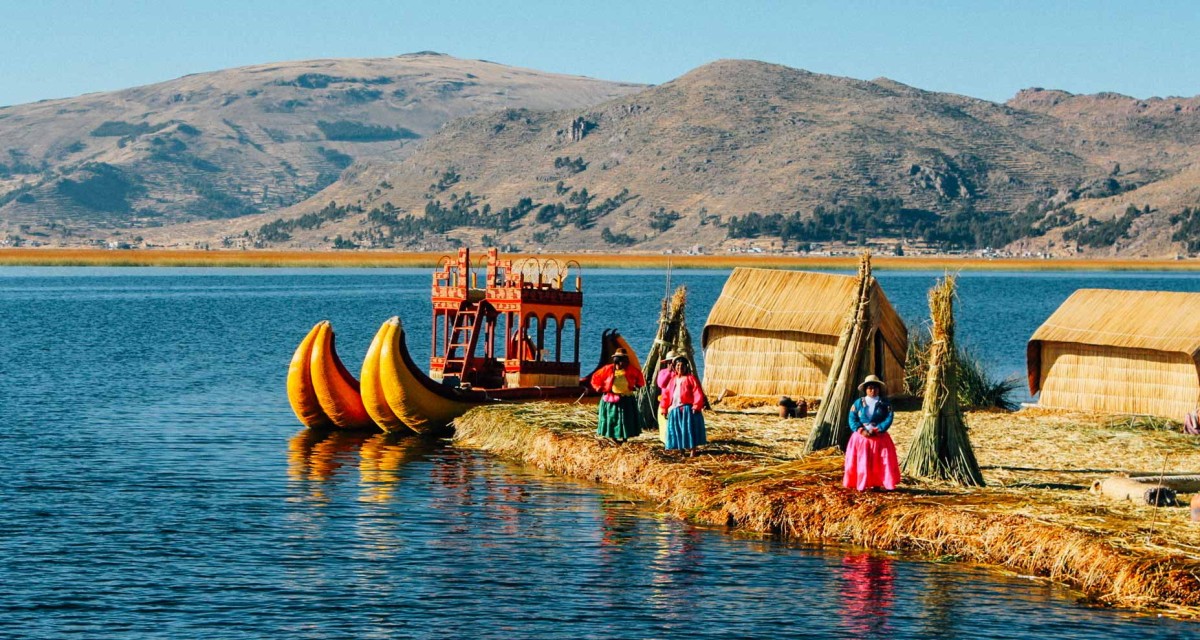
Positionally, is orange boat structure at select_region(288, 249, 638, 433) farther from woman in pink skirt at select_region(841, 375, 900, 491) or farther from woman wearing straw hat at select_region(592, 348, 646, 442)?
woman in pink skirt at select_region(841, 375, 900, 491)

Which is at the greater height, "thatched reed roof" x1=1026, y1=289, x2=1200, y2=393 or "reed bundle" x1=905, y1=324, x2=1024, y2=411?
"thatched reed roof" x1=1026, y1=289, x2=1200, y2=393

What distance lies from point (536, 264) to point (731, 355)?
14.6ft

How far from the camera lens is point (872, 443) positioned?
2006 cm

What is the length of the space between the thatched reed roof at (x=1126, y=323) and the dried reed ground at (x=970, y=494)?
1.39m

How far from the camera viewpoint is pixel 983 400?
31.4 meters

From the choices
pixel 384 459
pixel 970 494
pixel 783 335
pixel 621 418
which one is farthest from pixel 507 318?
pixel 970 494

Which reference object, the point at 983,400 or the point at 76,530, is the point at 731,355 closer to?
the point at 983,400

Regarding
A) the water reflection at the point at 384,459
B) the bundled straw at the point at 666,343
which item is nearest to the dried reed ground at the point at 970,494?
the bundled straw at the point at 666,343

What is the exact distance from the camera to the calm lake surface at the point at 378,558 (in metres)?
16.6

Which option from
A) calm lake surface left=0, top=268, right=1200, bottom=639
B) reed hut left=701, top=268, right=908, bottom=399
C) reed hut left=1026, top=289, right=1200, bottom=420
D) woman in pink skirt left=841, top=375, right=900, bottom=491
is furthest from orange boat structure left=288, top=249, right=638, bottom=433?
woman in pink skirt left=841, top=375, right=900, bottom=491

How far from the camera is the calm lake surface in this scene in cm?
1656

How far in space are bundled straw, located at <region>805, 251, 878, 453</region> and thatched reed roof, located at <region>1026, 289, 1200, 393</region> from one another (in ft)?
22.1

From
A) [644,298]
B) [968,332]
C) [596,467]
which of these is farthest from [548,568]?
[644,298]

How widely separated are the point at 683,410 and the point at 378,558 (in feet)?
19.2
